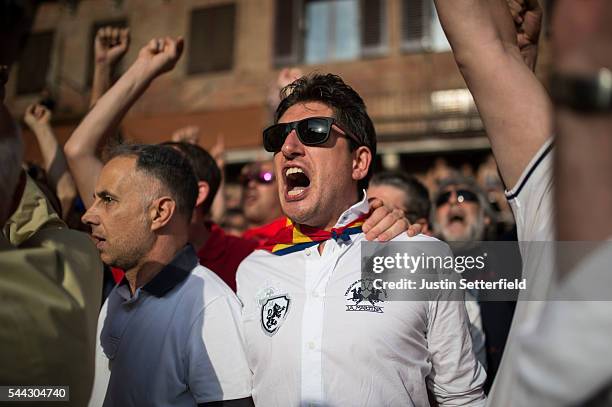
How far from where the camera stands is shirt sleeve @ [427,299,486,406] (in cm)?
218

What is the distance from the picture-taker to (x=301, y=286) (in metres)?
2.26

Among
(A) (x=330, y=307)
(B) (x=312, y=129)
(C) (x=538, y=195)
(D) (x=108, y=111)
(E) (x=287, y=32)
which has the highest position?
(E) (x=287, y=32)

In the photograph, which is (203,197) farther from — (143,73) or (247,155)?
(247,155)

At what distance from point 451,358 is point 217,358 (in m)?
0.94

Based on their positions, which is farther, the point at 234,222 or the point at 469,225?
the point at 234,222

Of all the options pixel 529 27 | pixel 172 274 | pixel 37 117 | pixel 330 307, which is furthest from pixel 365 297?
pixel 37 117

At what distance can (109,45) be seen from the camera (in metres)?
3.61

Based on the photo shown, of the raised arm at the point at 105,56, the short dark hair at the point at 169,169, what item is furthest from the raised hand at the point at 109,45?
Answer: the short dark hair at the point at 169,169

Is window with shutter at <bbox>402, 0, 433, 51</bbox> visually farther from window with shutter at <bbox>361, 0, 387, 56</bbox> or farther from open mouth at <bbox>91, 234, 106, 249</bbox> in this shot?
open mouth at <bbox>91, 234, 106, 249</bbox>

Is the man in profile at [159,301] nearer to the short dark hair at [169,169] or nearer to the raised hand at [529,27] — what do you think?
the short dark hair at [169,169]

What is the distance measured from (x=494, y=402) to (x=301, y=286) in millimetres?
1050

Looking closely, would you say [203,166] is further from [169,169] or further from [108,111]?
[169,169]

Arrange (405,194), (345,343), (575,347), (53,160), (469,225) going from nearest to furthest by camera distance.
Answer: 1. (575,347)
2. (345,343)
3. (53,160)
4. (405,194)
5. (469,225)

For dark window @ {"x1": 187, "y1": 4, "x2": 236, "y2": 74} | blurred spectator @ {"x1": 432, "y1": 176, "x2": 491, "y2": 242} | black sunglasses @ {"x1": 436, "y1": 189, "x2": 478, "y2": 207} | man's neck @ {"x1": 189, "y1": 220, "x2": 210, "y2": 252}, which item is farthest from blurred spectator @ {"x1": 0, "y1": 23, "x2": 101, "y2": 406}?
dark window @ {"x1": 187, "y1": 4, "x2": 236, "y2": 74}
